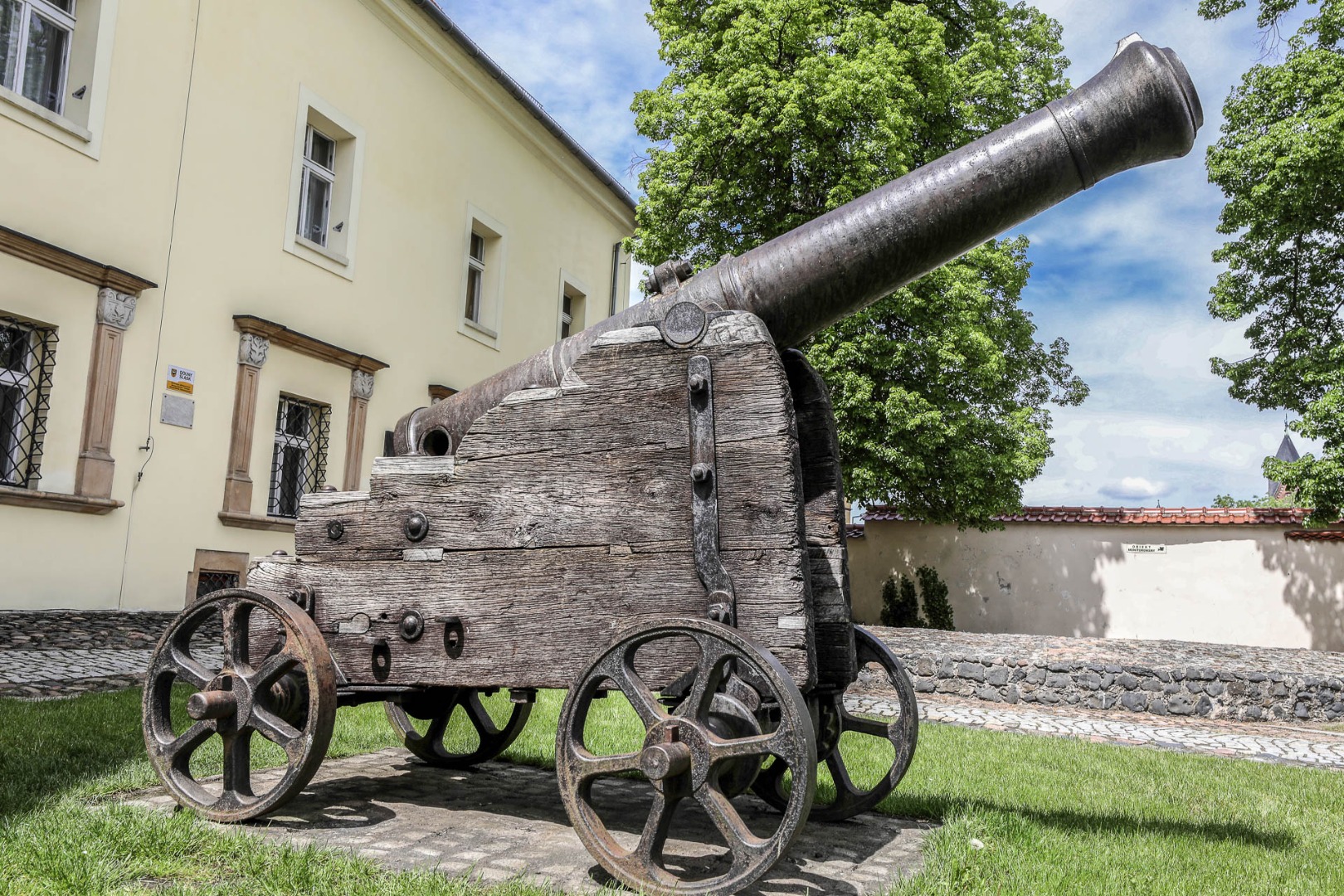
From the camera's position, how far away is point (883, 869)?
3426mm

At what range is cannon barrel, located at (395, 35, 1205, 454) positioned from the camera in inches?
134

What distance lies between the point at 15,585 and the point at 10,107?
412 centimetres

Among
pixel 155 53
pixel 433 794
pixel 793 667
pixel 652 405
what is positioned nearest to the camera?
pixel 793 667

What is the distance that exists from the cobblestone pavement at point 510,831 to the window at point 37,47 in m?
8.00

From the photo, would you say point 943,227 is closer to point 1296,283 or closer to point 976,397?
point 976,397

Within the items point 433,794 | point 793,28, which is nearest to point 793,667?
point 433,794

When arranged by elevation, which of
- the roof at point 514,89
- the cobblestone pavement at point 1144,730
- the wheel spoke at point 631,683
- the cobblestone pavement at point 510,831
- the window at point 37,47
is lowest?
the cobblestone pavement at point 1144,730

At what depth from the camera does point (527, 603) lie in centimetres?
353

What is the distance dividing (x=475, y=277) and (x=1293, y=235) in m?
13.1

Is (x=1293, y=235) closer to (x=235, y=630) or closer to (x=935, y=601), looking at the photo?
(x=935, y=601)

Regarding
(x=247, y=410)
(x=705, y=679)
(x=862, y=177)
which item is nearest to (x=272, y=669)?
(x=705, y=679)

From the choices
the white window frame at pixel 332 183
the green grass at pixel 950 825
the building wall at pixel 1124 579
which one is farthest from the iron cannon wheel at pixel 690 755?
the building wall at pixel 1124 579

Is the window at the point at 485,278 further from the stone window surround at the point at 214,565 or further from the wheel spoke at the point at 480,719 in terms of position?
the wheel spoke at the point at 480,719

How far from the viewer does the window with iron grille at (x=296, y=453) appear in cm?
1267
